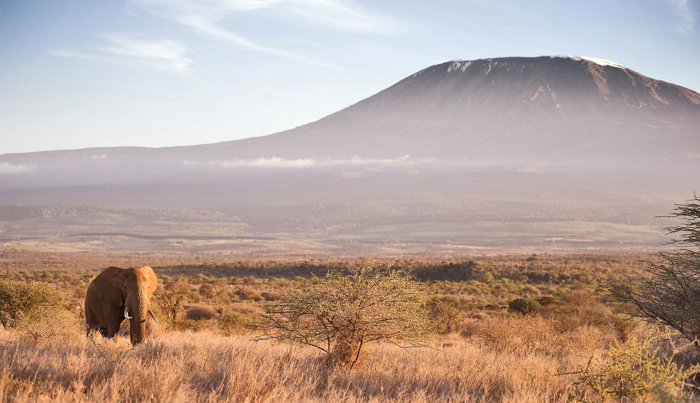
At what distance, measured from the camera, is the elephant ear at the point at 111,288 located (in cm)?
1113

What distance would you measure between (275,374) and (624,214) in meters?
199

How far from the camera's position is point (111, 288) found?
11.2m

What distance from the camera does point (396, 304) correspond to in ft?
31.4

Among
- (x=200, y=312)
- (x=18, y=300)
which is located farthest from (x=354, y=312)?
(x=200, y=312)

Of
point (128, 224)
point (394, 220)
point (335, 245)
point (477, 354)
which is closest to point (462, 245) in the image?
point (335, 245)

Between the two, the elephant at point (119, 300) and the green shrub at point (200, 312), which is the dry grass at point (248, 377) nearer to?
the elephant at point (119, 300)

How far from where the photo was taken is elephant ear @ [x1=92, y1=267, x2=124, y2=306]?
11.1 metres

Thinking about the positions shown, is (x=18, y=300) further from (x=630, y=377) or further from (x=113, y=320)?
(x=630, y=377)

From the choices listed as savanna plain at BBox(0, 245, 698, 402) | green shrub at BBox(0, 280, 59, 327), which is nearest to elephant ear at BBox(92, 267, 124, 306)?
savanna plain at BBox(0, 245, 698, 402)

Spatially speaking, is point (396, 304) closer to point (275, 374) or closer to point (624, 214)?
point (275, 374)

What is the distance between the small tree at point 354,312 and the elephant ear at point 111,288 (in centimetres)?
358

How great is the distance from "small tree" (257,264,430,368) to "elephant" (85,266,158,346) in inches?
112

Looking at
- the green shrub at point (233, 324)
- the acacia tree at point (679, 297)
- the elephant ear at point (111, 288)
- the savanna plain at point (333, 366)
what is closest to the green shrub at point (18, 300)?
the savanna plain at point (333, 366)

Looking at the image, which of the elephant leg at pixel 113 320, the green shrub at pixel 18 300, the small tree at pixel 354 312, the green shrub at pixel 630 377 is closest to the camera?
the green shrub at pixel 630 377
